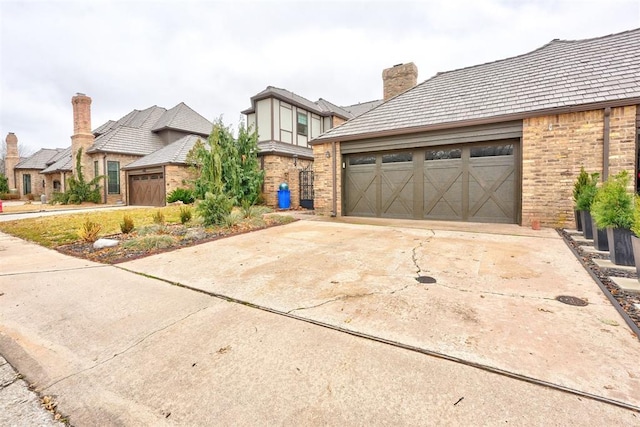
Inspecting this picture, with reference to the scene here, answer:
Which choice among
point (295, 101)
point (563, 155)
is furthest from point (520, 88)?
point (295, 101)

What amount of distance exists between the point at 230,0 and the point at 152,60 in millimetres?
10065

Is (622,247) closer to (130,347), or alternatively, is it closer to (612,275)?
(612,275)

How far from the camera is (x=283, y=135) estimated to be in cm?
1728

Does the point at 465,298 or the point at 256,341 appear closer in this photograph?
the point at 256,341

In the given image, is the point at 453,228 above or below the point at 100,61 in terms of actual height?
below

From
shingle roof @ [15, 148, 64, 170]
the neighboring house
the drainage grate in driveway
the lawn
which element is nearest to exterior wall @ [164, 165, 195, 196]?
the neighboring house

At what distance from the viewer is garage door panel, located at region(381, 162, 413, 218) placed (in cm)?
958

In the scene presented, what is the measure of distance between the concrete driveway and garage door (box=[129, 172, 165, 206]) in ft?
50.4

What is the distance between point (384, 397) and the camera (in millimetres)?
1659

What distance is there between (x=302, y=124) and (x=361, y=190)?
996cm

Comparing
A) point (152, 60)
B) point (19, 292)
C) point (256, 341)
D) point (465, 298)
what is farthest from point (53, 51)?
point (465, 298)

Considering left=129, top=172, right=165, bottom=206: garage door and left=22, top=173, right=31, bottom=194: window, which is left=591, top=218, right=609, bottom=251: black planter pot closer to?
left=129, top=172, right=165, bottom=206: garage door

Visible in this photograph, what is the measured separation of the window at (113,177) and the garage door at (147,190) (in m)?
1.59

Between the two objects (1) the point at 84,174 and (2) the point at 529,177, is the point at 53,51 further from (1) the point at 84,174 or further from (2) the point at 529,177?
(2) the point at 529,177
